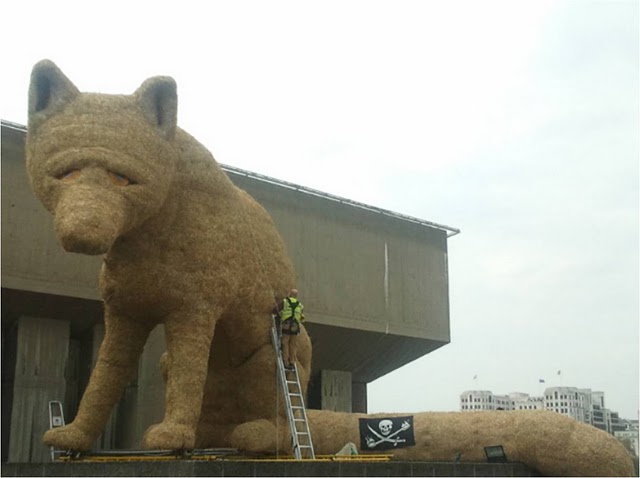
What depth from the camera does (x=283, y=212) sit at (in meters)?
23.8

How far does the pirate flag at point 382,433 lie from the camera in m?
14.4

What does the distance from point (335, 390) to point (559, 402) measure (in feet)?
101

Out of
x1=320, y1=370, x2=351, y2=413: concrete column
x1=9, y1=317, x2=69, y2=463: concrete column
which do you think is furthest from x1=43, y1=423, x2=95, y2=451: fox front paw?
x1=320, y1=370, x2=351, y2=413: concrete column

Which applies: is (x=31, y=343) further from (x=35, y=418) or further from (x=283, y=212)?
(x=283, y=212)

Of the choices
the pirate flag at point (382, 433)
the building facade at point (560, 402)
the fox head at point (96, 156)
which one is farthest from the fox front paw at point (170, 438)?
the building facade at point (560, 402)

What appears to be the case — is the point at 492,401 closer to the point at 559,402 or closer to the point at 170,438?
the point at 559,402

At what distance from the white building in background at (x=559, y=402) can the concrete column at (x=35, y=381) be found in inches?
1382

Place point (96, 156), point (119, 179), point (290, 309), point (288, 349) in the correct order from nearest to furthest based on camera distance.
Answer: point (96, 156), point (119, 179), point (290, 309), point (288, 349)

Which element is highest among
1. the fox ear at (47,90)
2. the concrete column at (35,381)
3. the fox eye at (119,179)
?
the fox ear at (47,90)

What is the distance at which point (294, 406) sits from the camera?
11.9m

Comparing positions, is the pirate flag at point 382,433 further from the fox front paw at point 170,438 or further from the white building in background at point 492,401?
the white building in background at point 492,401

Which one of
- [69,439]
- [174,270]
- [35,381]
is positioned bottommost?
[69,439]

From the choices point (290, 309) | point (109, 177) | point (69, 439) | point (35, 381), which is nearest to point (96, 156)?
point (109, 177)

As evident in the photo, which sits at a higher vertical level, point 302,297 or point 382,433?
point 302,297
